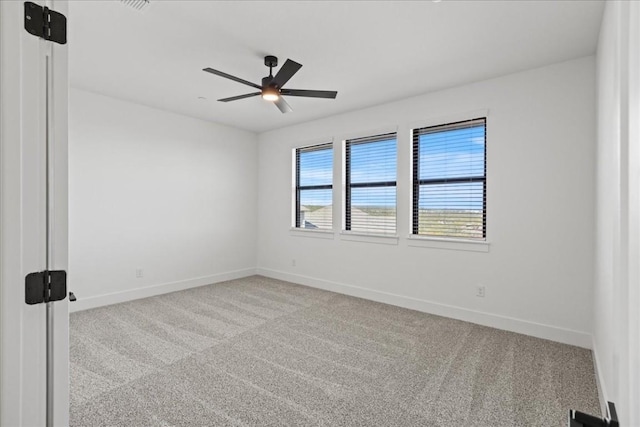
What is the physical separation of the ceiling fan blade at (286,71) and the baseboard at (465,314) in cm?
302

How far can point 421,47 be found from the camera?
2.93 m

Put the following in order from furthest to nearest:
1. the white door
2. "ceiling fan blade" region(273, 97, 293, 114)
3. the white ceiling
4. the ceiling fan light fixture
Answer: "ceiling fan blade" region(273, 97, 293, 114) → the ceiling fan light fixture → the white ceiling → the white door

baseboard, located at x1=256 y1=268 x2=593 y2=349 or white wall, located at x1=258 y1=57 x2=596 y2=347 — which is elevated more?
white wall, located at x1=258 y1=57 x2=596 y2=347

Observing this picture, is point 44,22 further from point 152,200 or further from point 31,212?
point 152,200

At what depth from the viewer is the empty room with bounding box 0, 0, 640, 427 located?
104 centimetres

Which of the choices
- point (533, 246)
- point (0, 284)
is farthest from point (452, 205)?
point (0, 284)

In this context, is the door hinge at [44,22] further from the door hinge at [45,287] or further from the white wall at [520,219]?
the white wall at [520,219]

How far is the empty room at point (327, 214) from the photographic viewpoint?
1042 mm

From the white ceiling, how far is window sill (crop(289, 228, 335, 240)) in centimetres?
214

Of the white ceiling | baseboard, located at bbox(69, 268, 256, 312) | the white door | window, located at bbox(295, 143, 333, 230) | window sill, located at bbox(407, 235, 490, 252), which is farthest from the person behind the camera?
window, located at bbox(295, 143, 333, 230)

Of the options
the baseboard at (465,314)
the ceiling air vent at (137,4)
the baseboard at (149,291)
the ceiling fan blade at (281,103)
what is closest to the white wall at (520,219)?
the baseboard at (465,314)

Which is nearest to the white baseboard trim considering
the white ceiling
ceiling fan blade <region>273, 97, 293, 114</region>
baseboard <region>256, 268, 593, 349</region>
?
baseboard <region>256, 268, 593, 349</region>

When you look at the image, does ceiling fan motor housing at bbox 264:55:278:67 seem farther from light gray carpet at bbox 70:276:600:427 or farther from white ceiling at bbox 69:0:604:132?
Answer: light gray carpet at bbox 70:276:600:427

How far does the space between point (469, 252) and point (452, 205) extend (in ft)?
1.97
